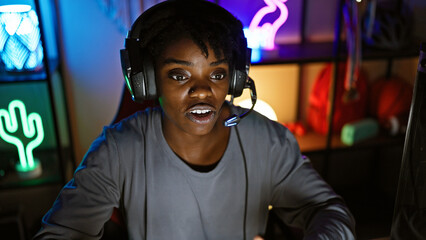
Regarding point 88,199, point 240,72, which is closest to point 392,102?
point 240,72

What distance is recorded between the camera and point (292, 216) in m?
1.13

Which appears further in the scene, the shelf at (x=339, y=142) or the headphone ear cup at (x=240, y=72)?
the shelf at (x=339, y=142)

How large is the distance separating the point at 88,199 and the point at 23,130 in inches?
43.2

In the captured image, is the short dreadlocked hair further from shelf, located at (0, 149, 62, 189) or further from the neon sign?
shelf, located at (0, 149, 62, 189)

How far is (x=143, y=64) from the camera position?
0.97 m

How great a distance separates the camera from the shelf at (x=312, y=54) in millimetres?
1992

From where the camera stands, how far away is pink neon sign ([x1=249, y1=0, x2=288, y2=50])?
2.00 metres

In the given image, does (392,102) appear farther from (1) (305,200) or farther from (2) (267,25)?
(1) (305,200)

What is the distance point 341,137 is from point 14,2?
1868 mm

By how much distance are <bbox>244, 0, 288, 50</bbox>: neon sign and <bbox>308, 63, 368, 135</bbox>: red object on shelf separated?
42 centimetres

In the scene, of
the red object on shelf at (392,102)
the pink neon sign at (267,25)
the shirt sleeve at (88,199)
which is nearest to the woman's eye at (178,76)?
the shirt sleeve at (88,199)

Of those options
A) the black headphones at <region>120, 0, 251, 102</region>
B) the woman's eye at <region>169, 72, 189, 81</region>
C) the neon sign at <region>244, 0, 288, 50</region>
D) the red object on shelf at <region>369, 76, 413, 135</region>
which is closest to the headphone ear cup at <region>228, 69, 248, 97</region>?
the black headphones at <region>120, 0, 251, 102</region>

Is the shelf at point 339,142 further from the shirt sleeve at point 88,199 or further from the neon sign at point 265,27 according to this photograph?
the shirt sleeve at point 88,199

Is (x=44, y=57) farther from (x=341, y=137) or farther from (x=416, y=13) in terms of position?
(x=416, y=13)
